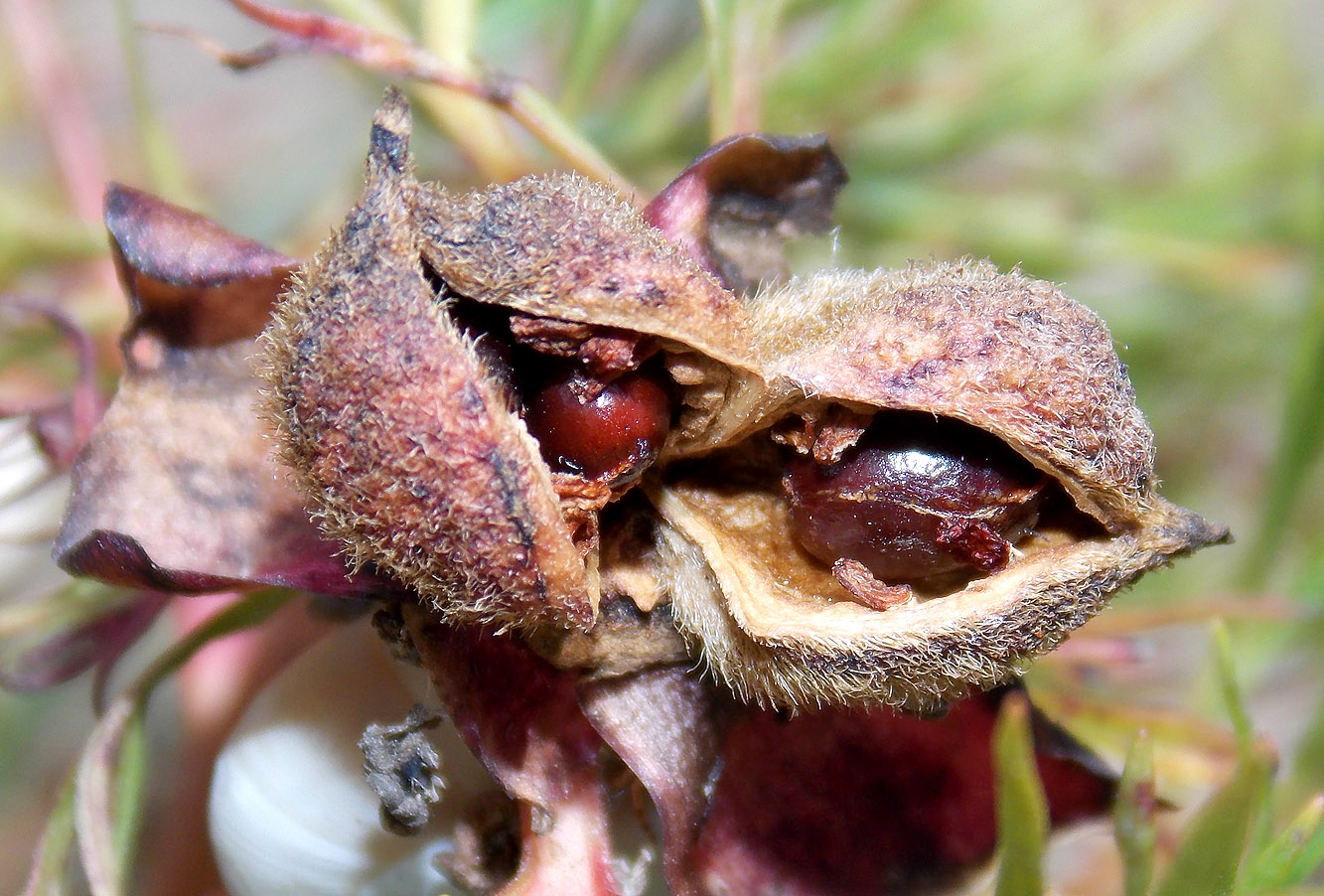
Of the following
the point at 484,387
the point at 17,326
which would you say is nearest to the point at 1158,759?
the point at 484,387

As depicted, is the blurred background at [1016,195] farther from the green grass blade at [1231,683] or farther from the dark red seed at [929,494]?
the dark red seed at [929,494]

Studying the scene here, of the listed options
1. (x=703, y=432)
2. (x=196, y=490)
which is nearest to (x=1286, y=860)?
(x=703, y=432)

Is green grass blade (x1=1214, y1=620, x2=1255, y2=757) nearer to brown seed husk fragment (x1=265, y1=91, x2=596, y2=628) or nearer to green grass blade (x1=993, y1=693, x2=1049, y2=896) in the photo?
green grass blade (x1=993, y1=693, x2=1049, y2=896)

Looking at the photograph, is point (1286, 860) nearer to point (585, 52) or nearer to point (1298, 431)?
point (1298, 431)

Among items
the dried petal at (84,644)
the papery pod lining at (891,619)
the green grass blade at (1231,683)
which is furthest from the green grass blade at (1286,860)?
the dried petal at (84,644)

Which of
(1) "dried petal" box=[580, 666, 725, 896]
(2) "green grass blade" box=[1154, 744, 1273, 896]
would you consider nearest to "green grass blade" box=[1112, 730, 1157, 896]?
(2) "green grass blade" box=[1154, 744, 1273, 896]

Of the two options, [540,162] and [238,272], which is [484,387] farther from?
[540,162]
